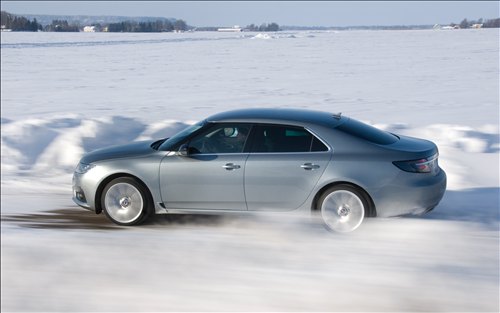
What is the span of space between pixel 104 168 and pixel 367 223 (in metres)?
2.76

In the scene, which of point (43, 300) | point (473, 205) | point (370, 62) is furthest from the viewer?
point (370, 62)

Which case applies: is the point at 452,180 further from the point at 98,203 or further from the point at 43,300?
the point at 43,300

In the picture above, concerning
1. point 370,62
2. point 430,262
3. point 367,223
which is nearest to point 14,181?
point 367,223

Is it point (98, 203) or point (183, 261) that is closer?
point (183, 261)

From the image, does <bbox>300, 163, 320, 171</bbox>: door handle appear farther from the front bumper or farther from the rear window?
the front bumper

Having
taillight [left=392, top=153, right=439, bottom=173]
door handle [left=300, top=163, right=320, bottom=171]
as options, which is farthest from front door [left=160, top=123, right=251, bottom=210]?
taillight [left=392, top=153, right=439, bottom=173]

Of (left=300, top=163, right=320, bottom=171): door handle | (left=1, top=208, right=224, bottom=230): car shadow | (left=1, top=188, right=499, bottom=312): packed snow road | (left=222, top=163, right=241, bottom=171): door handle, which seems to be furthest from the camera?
(left=1, top=208, right=224, bottom=230): car shadow

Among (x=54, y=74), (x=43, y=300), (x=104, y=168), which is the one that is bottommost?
(x=43, y=300)

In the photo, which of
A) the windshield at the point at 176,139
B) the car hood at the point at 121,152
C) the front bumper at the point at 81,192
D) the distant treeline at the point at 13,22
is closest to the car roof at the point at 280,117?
the windshield at the point at 176,139

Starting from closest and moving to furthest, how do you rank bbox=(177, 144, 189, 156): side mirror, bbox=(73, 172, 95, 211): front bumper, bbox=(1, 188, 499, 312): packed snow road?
bbox=(1, 188, 499, 312): packed snow road, bbox=(177, 144, 189, 156): side mirror, bbox=(73, 172, 95, 211): front bumper

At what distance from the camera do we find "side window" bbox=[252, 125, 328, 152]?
256 inches

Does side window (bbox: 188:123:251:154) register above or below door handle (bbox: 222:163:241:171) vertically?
above

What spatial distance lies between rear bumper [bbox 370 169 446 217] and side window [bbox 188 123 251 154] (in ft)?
4.71

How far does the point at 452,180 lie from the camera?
8.62 m
